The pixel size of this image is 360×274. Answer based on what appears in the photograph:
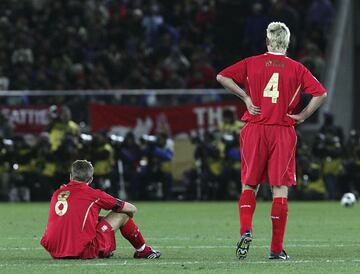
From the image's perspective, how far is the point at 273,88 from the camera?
12.1 meters

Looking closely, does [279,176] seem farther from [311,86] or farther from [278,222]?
[311,86]

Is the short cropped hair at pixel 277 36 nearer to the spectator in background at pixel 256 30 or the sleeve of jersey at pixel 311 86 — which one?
the sleeve of jersey at pixel 311 86

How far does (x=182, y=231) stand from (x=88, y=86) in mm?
12277

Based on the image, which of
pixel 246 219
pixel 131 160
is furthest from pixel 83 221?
pixel 131 160

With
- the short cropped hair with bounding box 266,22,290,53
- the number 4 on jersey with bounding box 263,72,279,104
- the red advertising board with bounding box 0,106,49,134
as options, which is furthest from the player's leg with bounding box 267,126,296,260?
the red advertising board with bounding box 0,106,49,134

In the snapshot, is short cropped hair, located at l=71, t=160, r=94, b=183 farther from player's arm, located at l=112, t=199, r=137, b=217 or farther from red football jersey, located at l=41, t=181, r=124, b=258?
player's arm, located at l=112, t=199, r=137, b=217

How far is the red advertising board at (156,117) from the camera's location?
26.8m

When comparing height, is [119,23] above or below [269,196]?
above

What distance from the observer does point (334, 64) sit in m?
28.1

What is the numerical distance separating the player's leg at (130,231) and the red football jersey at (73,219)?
16cm

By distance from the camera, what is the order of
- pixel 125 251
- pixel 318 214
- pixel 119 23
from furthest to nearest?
1. pixel 119 23
2. pixel 318 214
3. pixel 125 251

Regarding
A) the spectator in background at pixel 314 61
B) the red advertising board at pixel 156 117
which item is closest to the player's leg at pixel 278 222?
the red advertising board at pixel 156 117

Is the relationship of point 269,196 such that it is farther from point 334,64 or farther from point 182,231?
point 182,231

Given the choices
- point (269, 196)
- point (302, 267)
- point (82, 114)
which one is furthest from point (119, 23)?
point (302, 267)
